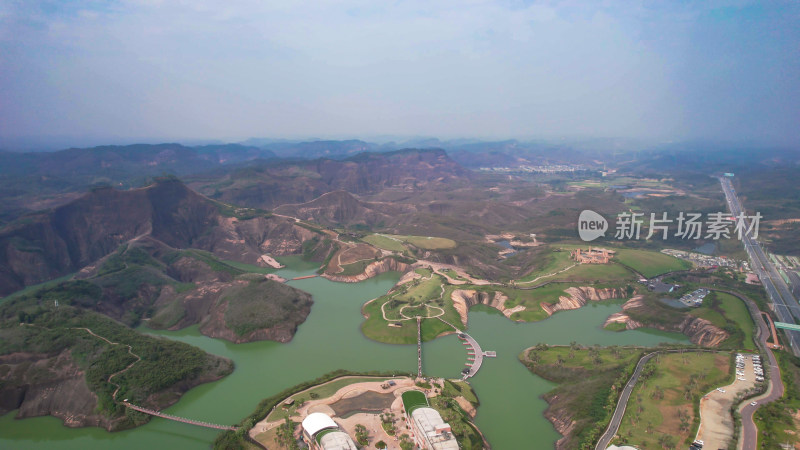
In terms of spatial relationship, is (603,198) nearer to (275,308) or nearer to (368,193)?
(368,193)

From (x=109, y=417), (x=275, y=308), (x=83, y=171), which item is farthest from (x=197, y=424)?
(x=83, y=171)

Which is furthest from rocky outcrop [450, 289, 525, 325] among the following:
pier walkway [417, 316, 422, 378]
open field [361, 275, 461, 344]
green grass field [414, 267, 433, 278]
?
green grass field [414, 267, 433, 278]

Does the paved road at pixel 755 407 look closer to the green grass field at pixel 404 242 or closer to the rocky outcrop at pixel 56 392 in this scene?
the rocky outcrop at pixel 56 392

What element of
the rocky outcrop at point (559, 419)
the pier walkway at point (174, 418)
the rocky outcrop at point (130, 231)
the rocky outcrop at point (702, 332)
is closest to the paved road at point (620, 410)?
the rocky outcrop at point (559, 419)

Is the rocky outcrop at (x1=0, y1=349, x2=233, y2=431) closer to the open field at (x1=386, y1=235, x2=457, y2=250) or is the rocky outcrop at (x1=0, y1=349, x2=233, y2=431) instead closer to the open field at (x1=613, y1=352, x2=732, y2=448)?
the open field at (x1=613, y1=352, x2=732, y2=448)

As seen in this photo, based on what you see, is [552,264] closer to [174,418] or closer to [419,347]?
[419,347]

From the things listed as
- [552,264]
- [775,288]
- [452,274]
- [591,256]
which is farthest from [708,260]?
[452,274]
